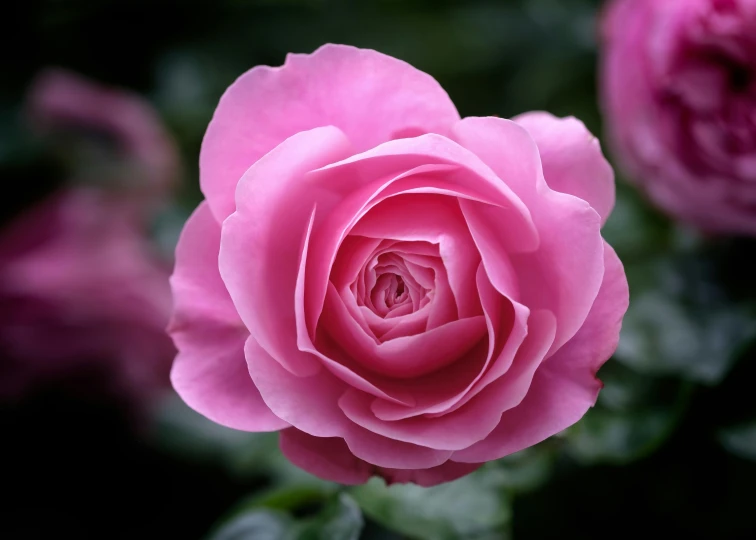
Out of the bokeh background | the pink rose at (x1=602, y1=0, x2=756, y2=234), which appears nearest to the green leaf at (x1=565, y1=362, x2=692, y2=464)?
the bokeh background

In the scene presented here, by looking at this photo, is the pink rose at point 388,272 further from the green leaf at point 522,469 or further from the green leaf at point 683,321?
the green leaf at point 683,321


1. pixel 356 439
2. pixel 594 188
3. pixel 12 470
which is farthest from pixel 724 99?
pixel 12 470

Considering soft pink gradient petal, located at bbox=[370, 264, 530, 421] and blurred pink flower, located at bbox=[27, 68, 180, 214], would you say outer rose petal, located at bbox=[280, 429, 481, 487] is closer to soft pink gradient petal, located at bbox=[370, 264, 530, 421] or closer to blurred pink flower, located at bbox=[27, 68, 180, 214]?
soft pink gradient petal, located at bbox=[370, 264, 530, 421]

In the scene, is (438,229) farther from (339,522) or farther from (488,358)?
(339,522)

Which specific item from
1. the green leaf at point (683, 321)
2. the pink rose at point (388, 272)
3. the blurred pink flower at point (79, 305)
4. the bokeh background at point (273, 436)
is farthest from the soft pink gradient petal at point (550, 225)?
the blurred pink flower at point (79, 305)

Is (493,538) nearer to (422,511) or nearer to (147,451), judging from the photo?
(422,511)

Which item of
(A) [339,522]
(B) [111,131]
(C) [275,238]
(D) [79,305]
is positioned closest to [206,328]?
(C) [275,238]
